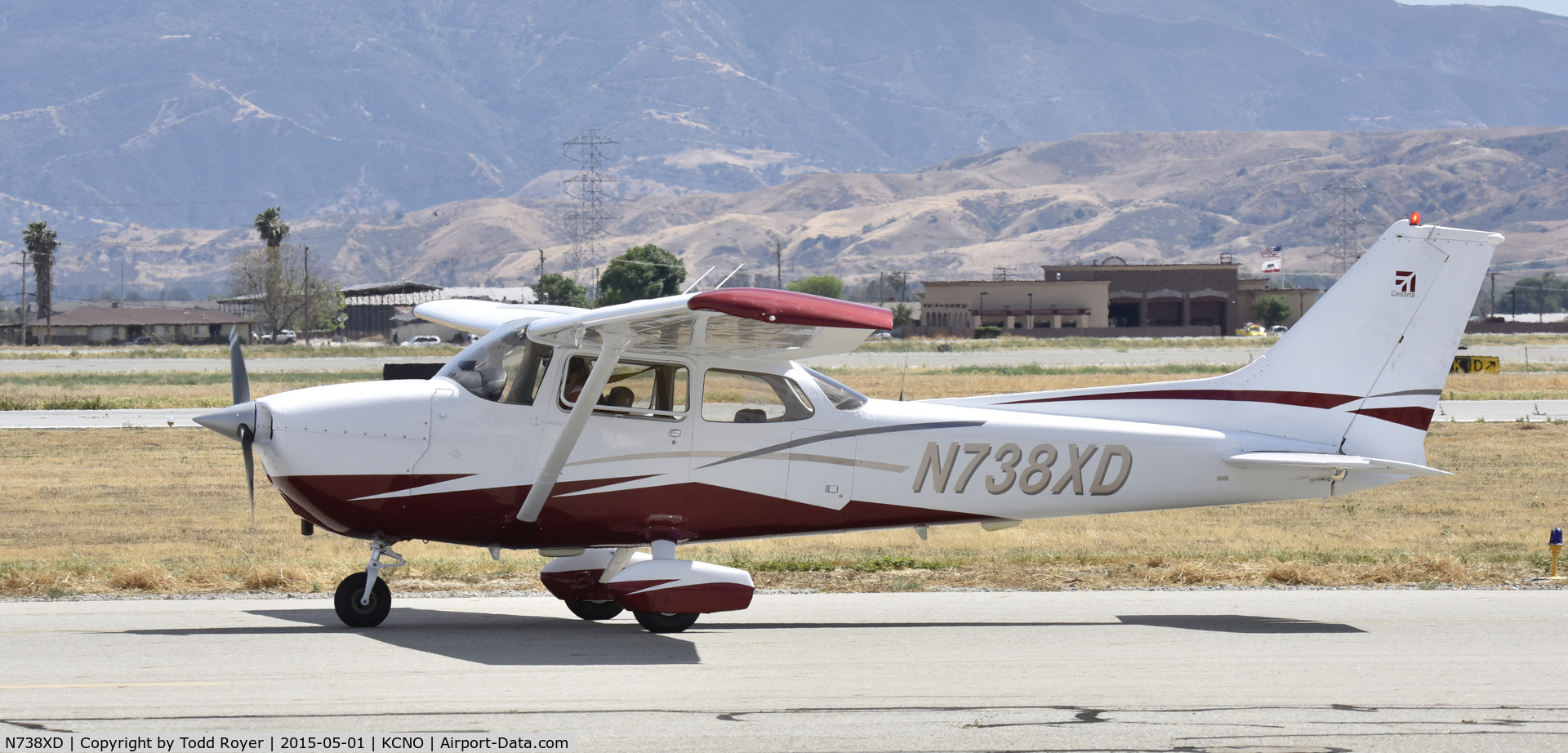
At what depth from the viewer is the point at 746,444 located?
1053cm

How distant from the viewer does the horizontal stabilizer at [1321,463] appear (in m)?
10.8

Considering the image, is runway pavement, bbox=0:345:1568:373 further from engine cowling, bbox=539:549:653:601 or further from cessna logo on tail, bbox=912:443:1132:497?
engine cowling, bbox=539:549:653:601

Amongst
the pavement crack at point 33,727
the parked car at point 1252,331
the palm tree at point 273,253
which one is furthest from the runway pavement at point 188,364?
the parked car at point 1252,331

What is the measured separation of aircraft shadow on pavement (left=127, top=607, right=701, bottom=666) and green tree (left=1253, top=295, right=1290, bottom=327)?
135981mm

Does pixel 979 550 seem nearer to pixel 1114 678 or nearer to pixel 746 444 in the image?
pixel 746 444

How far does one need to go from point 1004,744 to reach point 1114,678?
72.1 inches

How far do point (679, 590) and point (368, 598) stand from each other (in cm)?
237

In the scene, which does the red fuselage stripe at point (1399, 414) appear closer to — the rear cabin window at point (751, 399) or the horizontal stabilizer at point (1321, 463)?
the horizontal stabilizer at point (1321, 463)

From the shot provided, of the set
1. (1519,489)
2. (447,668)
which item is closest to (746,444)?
(447,668)

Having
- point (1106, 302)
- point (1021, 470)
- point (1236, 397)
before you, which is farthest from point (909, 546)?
point (1106, 302)

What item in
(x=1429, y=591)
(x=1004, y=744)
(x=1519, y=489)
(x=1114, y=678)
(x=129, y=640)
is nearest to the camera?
(x=1004, y=744)

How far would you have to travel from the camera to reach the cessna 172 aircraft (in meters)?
9.86

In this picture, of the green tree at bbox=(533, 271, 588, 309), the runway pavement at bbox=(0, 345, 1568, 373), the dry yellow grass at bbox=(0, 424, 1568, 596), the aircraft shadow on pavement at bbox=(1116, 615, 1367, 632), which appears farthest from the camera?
the green tree at bbox=(533, 271, 588, 309)

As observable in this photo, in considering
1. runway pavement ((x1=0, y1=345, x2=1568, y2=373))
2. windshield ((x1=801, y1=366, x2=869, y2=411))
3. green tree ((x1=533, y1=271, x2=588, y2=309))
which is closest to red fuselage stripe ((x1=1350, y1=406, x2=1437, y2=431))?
windshield ((x1=801, y1=366, x2=869, y2=411))
